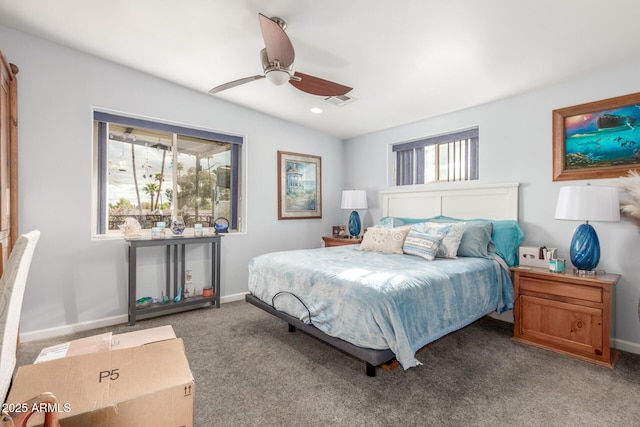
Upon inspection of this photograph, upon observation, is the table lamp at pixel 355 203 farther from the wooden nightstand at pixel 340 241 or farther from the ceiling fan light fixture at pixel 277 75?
the ceiling fan light fixture at pixel 277 75

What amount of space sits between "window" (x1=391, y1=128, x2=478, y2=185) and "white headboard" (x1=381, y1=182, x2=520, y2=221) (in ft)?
0.66

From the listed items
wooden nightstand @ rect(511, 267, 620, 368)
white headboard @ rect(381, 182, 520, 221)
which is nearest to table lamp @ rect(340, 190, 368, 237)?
white headboard @ rect(381, 182, 520, 221)

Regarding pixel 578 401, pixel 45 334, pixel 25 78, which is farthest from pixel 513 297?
pixel 25 78

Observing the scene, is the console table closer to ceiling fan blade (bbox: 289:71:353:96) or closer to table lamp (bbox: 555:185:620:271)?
ceiling fan blade (bbox: 289:71:353:96)

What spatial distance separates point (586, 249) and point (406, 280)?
1.66 metres

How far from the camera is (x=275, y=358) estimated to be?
2518 mm

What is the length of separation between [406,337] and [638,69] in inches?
119

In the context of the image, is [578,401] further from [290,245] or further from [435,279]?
[290,245]

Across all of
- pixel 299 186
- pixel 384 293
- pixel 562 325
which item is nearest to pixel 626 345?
pixel 562 325

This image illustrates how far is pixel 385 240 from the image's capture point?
137 inches

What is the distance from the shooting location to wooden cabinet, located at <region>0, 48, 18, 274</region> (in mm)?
2477

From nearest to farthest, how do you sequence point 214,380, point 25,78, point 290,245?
1. point 214,380
2. point 25,78
3. point 290,245

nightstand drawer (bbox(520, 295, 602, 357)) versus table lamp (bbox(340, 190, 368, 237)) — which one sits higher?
table lamp (bbox(340, 190, 368, 237))

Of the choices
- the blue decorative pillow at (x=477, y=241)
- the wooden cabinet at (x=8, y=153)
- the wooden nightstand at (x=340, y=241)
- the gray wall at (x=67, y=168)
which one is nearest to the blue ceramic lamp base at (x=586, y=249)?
the blue decorative pillow at (x=477, y=241)
